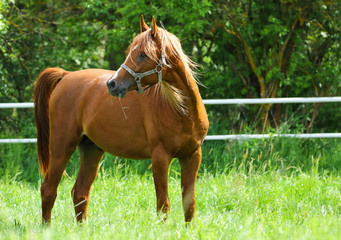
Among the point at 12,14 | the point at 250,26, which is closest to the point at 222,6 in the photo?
the point at 250,26

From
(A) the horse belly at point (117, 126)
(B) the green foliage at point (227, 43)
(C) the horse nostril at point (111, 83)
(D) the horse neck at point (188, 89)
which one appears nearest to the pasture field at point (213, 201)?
(A) the horse belly at point (117, 126)

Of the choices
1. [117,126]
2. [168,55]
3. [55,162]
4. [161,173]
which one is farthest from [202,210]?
[168,55]

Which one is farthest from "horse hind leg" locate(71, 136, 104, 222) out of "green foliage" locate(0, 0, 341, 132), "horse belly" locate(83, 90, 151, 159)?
"green foliage" locate(0, 0, 341, 132)

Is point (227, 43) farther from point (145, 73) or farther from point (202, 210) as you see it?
point (145, 73)

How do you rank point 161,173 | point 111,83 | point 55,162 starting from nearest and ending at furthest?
1. point 111,83
2. point 161,173
3. point 55,162

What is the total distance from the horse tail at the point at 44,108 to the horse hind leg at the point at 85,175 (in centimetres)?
41

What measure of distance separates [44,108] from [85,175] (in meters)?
0.81

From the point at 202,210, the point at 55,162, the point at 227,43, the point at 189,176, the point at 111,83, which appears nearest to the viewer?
the point at 111,83

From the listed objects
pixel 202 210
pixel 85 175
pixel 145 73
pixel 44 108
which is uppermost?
pixel 145 73

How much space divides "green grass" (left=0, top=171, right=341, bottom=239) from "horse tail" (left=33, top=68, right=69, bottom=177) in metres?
0.50

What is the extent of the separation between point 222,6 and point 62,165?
13.0 feet

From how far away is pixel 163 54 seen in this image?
3.45 metres

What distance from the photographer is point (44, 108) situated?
4.68m

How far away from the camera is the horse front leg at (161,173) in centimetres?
362
